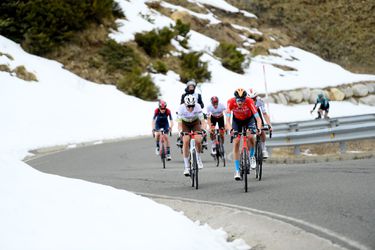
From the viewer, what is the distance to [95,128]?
26984 millimetres

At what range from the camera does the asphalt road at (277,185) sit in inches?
280

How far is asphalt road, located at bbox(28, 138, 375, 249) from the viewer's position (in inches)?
280

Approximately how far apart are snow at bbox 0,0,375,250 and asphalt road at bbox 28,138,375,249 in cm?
129

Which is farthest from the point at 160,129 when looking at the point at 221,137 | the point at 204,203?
the point at 204,203

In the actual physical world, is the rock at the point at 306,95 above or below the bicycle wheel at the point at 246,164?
above

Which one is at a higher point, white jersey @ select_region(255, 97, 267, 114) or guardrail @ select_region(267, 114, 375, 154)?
white jersey @ select_region(255, 97, 267, 114)

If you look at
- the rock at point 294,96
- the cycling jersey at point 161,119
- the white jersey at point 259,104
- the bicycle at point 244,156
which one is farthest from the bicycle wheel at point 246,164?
the rock at point 294,96

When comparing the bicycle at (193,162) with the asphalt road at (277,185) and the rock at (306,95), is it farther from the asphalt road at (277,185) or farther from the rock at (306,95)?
the rock at (306,95)

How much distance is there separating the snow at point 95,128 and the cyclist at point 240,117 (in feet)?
8.41

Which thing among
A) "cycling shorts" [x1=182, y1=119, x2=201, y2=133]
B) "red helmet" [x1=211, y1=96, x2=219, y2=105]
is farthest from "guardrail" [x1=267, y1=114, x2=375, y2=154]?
"cycling shorts" [x1=182, y1=119, x2=201, y2=133]

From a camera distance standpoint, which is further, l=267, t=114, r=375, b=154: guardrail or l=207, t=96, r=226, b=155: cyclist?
l=207, t=96, r=226, b=155: cyclist

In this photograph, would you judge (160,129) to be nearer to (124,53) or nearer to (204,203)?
(204,203)

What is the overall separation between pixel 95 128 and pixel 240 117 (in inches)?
665

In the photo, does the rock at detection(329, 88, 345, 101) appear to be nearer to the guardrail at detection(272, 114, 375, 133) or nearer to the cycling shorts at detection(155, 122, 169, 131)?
the guardrail at detection(272, 114, 375, 133)
